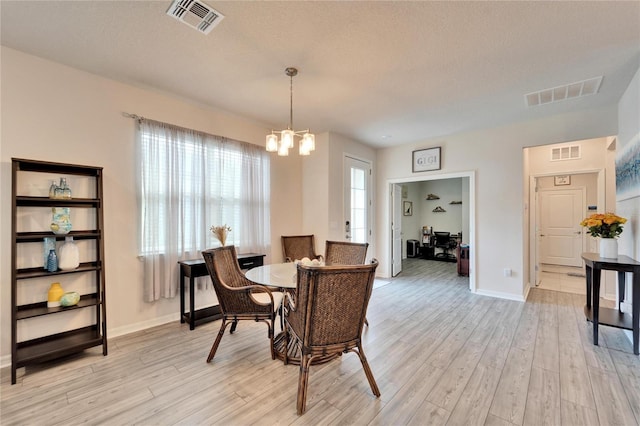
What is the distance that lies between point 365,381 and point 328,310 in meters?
0.81

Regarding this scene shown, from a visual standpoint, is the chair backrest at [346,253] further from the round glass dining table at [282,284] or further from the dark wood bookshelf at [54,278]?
the dark wood bookshelf at [54,278]

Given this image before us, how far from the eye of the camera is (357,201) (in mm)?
5230

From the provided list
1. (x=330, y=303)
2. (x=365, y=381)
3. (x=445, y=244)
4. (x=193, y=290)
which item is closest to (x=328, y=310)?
(x=330, y=303)

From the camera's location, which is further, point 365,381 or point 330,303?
point 365,381

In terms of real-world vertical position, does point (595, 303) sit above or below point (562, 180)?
below

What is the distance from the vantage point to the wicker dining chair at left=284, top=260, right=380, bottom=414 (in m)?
1.73

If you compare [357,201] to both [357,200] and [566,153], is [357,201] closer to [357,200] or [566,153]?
[357,200]


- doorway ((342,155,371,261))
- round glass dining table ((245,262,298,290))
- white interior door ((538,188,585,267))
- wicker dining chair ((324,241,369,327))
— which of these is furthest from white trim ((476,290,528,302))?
round glass dining table ((245,262,298,290))

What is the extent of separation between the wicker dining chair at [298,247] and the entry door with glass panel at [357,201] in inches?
27.3

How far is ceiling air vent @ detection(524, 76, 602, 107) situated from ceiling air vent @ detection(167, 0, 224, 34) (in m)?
3.41

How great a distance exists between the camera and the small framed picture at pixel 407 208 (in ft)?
27.3

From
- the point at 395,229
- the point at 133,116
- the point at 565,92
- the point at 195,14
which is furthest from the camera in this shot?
the point at 395,229

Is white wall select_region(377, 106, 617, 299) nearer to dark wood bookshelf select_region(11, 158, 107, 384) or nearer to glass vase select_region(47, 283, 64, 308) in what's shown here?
dark wood bookshelf select_region(11, 158, 107, 384)

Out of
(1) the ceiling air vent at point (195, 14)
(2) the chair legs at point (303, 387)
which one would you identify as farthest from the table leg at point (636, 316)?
(1) the ceiling air vent at point (195, 14)
